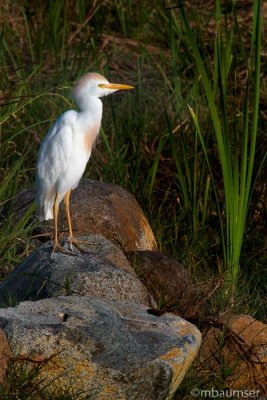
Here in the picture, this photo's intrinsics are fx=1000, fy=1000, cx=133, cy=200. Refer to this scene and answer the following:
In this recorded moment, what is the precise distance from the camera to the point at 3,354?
10.9 feet

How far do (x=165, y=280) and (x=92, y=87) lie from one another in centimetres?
102

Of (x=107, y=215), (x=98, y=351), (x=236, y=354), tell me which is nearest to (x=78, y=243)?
(x=107, y=215)

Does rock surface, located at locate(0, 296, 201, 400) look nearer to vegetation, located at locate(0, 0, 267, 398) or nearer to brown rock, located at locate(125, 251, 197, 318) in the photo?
brown rock, located at locate(125, 251, 197, 318)

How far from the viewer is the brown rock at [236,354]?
404 centimetres

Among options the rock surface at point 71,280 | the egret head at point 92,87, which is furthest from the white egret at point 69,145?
the rock surface at point 71,280

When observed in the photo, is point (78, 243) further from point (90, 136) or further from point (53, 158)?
point (90, 136)

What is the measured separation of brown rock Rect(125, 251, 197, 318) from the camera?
179 inches

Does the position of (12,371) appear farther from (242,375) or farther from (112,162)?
(112,162)

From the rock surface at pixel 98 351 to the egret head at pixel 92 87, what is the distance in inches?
64.4

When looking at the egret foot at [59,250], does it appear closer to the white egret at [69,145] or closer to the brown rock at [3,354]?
the white egret at [69,145]

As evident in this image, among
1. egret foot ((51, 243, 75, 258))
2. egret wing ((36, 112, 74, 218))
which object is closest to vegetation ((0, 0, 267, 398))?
egret wing ((36, 112, 74, 218))

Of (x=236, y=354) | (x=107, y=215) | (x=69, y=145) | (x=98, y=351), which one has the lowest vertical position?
(x=236, y=354)

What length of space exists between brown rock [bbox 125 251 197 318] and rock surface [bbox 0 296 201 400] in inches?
37.7

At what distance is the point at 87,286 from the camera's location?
4047 millimetres
